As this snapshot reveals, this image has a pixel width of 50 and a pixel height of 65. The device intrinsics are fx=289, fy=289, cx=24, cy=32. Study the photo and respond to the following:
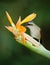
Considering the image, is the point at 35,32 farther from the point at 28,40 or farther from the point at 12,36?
the point at 12,36

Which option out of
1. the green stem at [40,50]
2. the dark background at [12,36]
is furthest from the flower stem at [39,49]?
the dark background at [12,36]

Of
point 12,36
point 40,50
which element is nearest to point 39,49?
point 40,50

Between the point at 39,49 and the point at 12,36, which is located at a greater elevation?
the point at 12,36

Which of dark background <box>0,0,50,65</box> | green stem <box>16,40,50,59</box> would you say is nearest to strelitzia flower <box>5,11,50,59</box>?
green stem <box>16,40,50,59</box>

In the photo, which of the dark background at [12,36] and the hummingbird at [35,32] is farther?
the dark background at [12,36]

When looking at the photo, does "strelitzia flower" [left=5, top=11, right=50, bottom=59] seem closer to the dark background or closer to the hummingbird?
the hummingbird

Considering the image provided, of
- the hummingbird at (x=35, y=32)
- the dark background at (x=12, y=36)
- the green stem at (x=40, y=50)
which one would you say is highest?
the dark background at (x=12, y=36)

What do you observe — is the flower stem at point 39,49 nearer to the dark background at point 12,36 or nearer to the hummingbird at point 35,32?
the hummingbird at point 35,32
